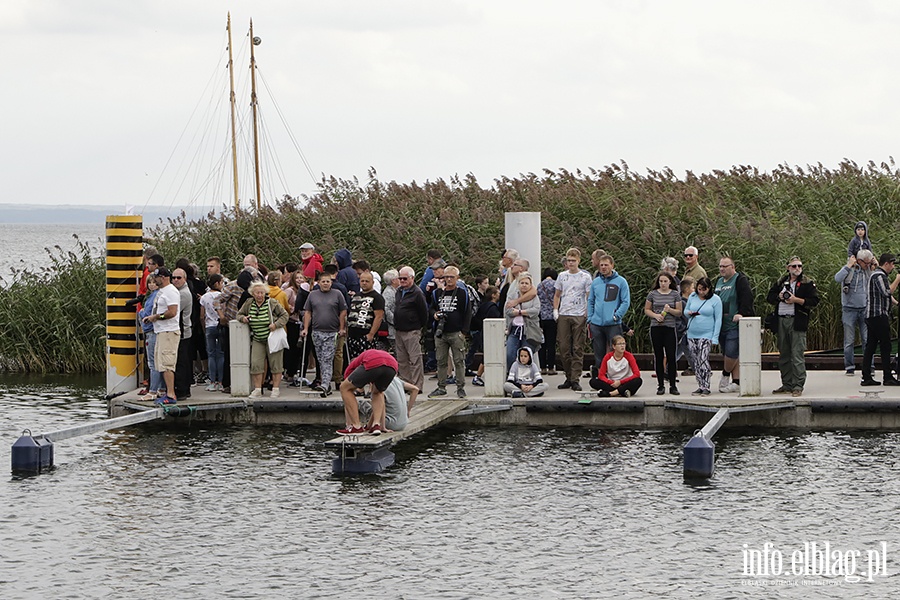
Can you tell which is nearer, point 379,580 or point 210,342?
point 379,580

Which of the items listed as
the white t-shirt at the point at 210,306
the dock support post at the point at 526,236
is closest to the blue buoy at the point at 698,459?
the dock support post at the point at 526,236

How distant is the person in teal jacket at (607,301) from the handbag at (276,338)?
13.1 feet

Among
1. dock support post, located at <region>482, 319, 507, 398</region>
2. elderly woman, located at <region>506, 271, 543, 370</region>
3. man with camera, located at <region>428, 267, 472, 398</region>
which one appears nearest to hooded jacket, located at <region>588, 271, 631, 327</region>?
elderly woman, located at <region>506, 271, 543, 370</region>

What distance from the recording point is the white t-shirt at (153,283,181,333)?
1719cm

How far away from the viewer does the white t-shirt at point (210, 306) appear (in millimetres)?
18203

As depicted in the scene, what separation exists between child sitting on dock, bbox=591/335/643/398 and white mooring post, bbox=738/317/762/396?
4.24 ft

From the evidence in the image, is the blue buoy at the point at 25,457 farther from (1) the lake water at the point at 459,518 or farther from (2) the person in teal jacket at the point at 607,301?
(2) the person in teal jacket at the point at 607,301

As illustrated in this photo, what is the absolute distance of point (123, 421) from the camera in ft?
54.1

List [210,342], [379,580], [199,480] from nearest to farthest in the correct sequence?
[379,580] → [199,480] → [210,342]

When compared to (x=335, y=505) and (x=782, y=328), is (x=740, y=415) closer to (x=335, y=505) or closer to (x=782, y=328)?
(x=782, y=328)

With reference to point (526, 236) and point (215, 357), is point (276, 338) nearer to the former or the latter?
point (215, 357)

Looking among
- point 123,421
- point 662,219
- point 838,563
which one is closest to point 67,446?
point 123,421

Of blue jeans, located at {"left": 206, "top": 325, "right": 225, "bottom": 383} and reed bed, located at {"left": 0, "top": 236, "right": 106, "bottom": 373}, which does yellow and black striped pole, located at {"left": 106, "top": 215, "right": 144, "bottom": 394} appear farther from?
reed bed, located at {"left": 0, "top": 236, "right": 106, "bottom": 373}

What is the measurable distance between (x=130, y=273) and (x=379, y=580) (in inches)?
371
